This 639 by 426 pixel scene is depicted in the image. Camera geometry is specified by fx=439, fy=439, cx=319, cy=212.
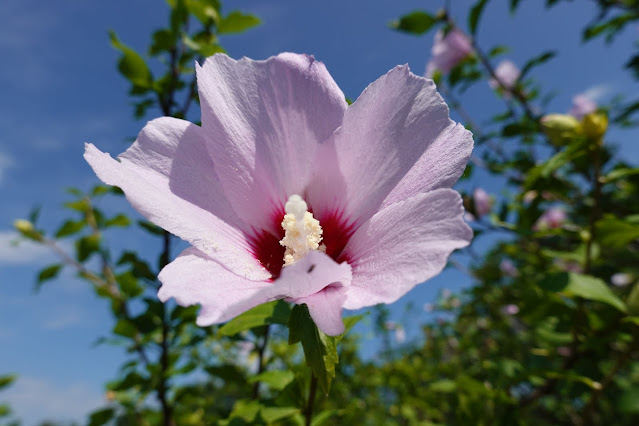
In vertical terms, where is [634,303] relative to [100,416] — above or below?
below

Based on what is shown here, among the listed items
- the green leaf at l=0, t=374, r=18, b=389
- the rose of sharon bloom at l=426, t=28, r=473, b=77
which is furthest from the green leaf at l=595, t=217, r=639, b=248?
the green leaf at l=0, t=374, r=18, b=389

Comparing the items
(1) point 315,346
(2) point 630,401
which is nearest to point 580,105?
(2) point 630,401

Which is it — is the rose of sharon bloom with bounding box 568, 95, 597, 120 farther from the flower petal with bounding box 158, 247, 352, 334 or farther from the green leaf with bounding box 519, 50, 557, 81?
the flower petal with bounding box 158, 247, 352, 334

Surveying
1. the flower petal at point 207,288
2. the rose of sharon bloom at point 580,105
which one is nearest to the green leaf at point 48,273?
the flower petal at point 207,288

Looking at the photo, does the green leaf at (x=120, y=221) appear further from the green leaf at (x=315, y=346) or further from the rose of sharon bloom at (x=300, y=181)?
the green leaf at (x=315, y=346)

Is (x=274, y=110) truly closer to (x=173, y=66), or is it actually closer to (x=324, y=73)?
(x=324, y=73)

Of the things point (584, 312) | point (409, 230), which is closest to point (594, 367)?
point (584, 312)

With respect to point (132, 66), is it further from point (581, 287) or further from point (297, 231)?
point (581, 287)
